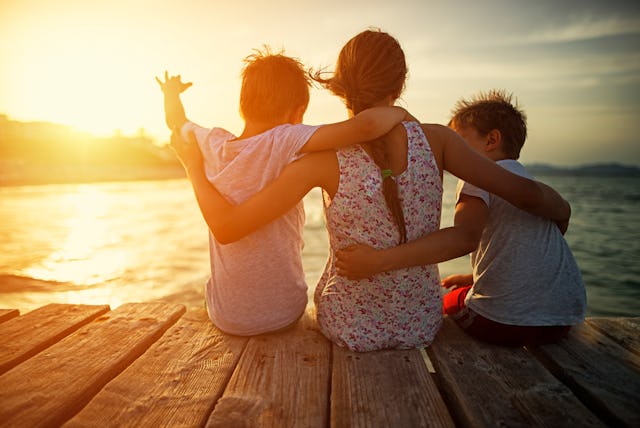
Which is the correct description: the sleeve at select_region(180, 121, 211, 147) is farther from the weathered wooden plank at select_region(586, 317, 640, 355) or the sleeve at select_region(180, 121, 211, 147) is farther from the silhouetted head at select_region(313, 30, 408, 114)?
the weathered wooden plank at select_region(586, 317, 640, 355)

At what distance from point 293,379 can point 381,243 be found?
2.29 feet

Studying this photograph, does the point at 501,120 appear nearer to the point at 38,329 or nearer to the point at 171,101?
the point at 171,101

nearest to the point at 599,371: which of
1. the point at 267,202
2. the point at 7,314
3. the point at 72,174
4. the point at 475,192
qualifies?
the point at 475,192

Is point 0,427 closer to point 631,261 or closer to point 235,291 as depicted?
point 235,291

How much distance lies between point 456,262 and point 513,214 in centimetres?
751

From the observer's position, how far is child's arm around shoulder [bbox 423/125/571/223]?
73.9 inches

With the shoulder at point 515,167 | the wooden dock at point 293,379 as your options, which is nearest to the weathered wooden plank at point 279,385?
the wooden dock at point 293,379

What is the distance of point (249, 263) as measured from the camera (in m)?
2.11

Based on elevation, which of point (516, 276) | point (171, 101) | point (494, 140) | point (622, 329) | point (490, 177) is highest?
point (171, 101)

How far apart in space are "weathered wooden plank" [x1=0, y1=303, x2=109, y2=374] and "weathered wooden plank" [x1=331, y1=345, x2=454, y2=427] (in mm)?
1380

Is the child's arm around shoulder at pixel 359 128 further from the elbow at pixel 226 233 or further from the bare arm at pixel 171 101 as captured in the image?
the bare arm at pixel 171 101

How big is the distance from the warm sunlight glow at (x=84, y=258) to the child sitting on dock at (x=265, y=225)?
4965 mm

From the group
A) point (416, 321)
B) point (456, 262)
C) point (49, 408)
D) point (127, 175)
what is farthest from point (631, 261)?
point (127, 175)

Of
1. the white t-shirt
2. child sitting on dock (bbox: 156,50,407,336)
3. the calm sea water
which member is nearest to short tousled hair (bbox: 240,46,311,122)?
child sitting on dock (bbox: 156,50,407,336)
